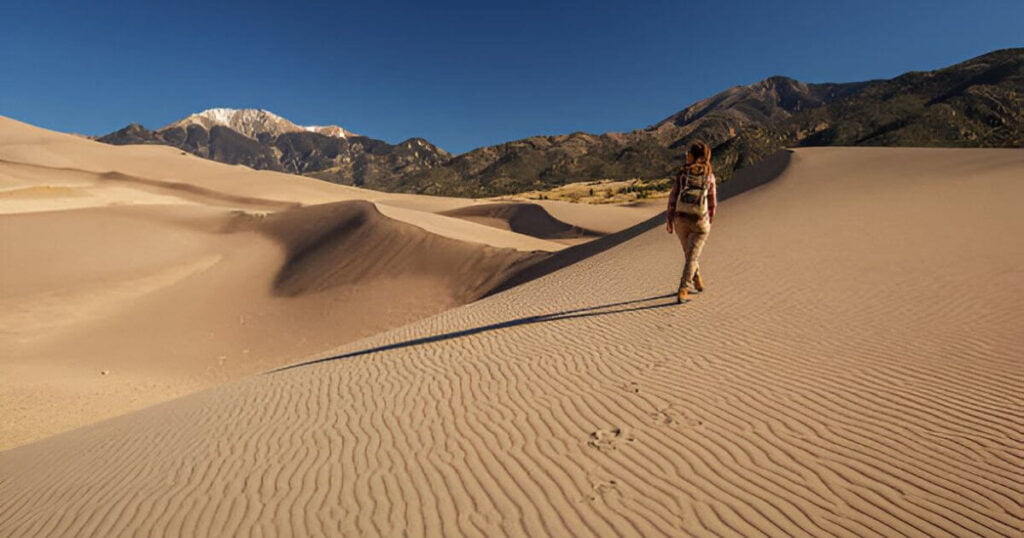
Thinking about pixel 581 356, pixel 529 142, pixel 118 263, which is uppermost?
pixel 529 142

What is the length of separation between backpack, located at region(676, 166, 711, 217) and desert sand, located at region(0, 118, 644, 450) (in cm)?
913

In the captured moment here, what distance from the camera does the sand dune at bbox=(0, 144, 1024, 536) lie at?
2.70 meters

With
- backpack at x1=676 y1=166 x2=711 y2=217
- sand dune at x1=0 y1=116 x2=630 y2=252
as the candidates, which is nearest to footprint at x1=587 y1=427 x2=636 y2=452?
backpack at x1=676 y1=166 x2=711 y2=217

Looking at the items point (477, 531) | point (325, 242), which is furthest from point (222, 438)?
point (325, 242)

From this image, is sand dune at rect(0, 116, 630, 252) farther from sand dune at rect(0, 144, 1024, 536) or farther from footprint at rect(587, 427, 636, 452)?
footprint at rect(587, 427, 636, 452)

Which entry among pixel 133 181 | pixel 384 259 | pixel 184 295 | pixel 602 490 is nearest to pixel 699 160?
pixel 602 490

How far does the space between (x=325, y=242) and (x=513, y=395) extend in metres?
18.0

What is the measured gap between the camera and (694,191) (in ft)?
21.9

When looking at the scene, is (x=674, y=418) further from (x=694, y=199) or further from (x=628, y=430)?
(x=694, y=199)

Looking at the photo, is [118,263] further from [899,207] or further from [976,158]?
[976,158]

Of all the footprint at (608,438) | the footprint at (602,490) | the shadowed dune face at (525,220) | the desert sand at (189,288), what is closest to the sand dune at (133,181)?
the desert sand at (189,288)

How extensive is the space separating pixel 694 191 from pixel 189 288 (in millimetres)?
17097

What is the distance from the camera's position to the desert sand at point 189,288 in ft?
33.7

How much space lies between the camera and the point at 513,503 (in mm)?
2879
